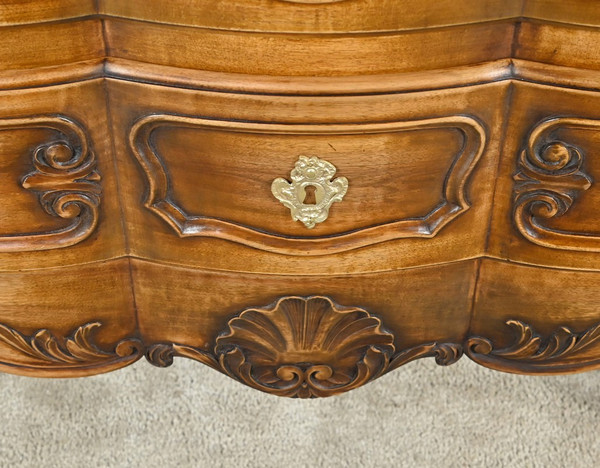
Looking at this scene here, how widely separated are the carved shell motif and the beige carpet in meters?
0.23

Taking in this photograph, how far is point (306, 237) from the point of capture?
26.5 inches

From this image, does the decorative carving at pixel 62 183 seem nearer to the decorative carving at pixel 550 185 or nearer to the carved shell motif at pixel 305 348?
the carved shell motif at pixel 305 348

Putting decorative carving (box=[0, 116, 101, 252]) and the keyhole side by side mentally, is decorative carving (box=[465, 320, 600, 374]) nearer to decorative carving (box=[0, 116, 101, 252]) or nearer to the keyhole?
the keyhole

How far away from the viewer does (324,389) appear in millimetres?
799

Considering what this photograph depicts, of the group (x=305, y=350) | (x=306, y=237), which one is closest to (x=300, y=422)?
(x=305, y=350)

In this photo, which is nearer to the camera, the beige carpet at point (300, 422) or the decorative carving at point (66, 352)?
the decorative carving at point (66, 352)

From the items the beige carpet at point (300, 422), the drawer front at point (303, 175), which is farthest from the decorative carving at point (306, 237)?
the beige carpet at point (300, 422)

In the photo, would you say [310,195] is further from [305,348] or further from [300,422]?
[300,422]

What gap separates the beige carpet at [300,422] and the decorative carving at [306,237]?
404 mm

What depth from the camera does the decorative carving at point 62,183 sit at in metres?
0.60

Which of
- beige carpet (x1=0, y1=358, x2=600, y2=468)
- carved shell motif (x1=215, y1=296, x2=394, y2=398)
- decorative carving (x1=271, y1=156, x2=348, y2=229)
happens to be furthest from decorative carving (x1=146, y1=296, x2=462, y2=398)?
beige carpet (x1=0, y1=358, x2=600, y2=468)

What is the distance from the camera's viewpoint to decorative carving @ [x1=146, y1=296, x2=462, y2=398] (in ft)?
2.42

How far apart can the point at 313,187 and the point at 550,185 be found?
0.60 feet

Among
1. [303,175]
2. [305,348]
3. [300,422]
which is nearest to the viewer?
[303,175]
